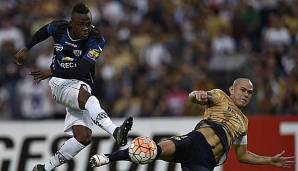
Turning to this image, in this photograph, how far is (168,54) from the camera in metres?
22.3

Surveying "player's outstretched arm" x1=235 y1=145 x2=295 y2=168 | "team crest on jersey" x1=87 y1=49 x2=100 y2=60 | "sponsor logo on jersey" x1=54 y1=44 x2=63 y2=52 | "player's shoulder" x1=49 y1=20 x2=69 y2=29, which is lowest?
"player's outstretched arm" x1=235 y1=145 x2=295 y2=168

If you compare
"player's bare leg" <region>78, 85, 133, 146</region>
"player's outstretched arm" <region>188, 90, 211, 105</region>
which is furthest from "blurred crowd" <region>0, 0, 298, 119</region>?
"player's outstretched arm" <region>188, 90, 211, 105</region>

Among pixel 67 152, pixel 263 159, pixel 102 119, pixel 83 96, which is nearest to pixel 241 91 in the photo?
pixel 263 159

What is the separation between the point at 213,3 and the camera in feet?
77.2

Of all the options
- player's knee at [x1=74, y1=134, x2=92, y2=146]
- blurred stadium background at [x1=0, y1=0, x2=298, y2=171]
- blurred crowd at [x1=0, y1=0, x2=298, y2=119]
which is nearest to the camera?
player's knee at [x1=74, y1=134, x2=92, y2=146]

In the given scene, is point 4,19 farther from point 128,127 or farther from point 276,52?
point 128,127

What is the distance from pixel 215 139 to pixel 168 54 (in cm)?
873

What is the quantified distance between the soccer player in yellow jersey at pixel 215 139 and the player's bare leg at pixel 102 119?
24.8 inches

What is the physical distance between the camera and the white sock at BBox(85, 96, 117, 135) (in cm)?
1321

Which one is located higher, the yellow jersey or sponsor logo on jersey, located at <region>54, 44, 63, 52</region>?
sponsor logo on jersey, located at <region>54, 44, 63, 52</region>

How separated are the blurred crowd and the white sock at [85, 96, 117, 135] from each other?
6109mm

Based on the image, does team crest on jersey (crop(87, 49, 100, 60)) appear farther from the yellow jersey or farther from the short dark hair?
the yellow jersey

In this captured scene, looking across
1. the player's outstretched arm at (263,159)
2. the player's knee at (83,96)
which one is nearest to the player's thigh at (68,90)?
the player's knee at (83,96)

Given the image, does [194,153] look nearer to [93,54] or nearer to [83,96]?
[83,96]
